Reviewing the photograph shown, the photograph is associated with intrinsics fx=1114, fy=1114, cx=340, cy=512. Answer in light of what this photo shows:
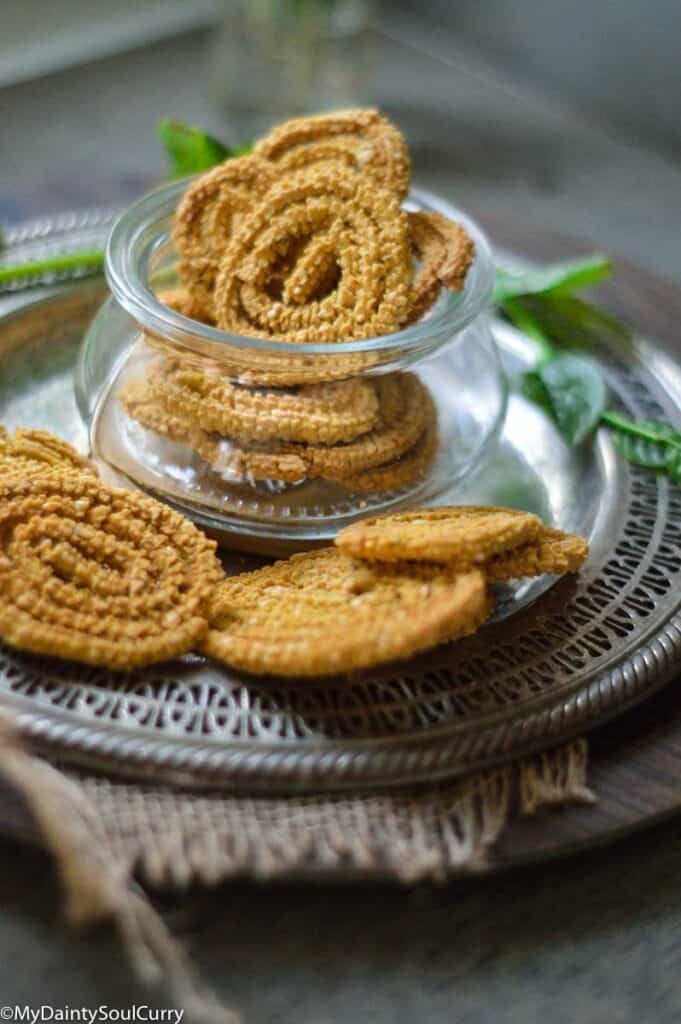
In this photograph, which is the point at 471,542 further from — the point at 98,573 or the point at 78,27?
the point at 78,27

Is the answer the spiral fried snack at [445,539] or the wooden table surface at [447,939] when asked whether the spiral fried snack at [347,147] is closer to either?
the spiral fried snack at [445,539]

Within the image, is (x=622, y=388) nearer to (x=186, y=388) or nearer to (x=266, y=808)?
(x=186, y=388)

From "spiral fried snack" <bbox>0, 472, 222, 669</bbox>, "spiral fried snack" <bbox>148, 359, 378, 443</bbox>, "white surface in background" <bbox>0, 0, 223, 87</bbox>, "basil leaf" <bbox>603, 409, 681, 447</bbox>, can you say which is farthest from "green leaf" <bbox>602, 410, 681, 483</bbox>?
"white surface in background" <bbox>0, 0, 223, 87</bbox>

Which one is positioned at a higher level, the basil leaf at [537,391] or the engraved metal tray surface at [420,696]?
the basil leaf at [537,391]

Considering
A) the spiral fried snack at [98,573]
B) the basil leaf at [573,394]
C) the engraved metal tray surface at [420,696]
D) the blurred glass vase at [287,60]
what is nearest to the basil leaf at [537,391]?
the basil leaf at [573,394]

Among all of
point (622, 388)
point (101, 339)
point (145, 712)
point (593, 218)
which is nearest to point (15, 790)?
point (145, 712)

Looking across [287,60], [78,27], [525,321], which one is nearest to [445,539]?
[525,321]

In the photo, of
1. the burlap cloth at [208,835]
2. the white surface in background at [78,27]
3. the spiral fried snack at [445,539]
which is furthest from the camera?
the white surface in background at [78,27]
